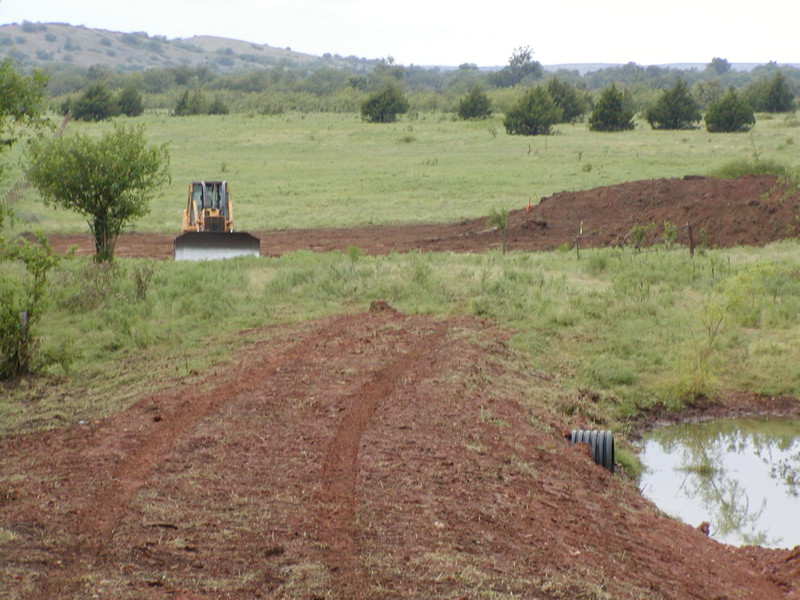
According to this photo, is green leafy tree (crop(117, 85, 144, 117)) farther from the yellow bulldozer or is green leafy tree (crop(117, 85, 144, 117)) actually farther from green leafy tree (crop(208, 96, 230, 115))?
the yellow bulldozer

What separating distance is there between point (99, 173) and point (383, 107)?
155 feet

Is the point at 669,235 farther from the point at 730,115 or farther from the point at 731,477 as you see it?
the point at 730,115

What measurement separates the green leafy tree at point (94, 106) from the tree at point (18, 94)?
52.1m

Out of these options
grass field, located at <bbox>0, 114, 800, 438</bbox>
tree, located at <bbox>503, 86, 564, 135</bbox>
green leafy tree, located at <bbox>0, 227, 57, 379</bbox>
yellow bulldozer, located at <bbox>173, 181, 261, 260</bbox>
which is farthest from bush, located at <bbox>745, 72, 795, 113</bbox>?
green leafy tree, located at <bbox>0, 227, 57, 379</bbox>

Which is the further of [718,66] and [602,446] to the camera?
[718,66]

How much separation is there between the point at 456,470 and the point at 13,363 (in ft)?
21.6

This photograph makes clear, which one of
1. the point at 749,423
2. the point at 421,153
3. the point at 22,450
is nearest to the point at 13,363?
the point at 22,450

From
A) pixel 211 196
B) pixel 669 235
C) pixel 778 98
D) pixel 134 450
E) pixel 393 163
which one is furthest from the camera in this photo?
pixel 778 98

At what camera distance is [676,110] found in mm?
58438

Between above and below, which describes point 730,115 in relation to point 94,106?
above

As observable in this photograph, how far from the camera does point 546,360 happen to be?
47.7 feet

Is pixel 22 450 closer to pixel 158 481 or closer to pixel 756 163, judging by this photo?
pixel 158 481

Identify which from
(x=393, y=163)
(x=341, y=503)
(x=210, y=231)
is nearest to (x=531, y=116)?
(x=393, y=163)

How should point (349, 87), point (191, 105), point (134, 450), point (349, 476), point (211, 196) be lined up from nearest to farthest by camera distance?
point (349, 476) < point (134, 450) < point (211, 196) < point (191, 105) < point (349, 87)
